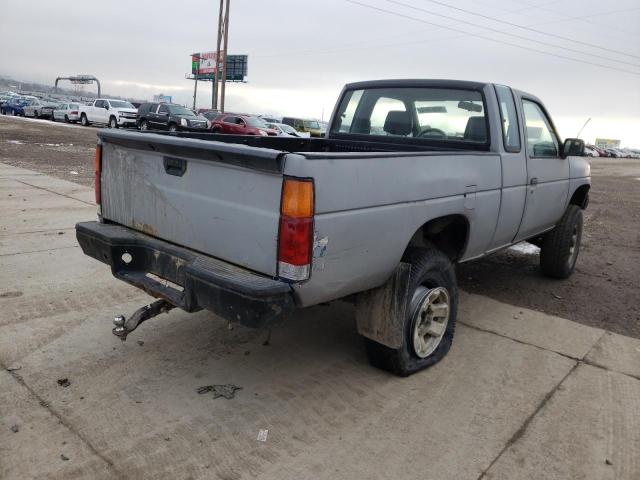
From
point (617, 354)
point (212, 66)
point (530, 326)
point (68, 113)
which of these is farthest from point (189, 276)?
point (212, 66)

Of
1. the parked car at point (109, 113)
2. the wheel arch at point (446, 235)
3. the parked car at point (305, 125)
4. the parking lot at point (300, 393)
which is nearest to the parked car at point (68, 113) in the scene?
the parked car at point (109, 113)

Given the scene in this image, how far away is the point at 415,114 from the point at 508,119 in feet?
2.52

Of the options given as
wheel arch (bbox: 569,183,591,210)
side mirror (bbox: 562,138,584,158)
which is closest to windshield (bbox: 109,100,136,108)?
wheel arch (bbox: 569,183,591,210)

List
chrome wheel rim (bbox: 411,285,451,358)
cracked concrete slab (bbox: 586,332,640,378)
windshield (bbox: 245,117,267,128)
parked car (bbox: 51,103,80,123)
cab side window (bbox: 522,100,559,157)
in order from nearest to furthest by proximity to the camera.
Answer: chrome wheel rim (bbox: 411,285,451,358) < cracked concrete slab (bbox: 586,332,640,378) < cab side window (bbox: 522,100,559,157) < windshield (bbox: 245,117,267,128) < parked car (bbox: 51,103,80,123)

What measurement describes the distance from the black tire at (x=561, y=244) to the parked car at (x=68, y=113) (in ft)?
113

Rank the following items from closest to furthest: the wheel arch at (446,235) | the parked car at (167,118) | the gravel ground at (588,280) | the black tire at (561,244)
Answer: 1. the wheel arch at (446,235)
2. the gravel ground at (588,280)
3. the black tire at (561,244)
4. the parked car at (167,118)

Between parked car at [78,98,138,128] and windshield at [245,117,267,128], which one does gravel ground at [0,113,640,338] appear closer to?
windshield at [245,117,267,128]

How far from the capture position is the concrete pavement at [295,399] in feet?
8.68

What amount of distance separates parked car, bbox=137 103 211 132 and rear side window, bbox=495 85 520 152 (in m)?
24.2

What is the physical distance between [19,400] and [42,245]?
3.32 m

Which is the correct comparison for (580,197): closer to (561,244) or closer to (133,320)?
(561,244)

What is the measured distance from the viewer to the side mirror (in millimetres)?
5125

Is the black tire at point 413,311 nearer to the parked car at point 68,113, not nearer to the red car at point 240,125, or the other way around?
the red car at point 240,125

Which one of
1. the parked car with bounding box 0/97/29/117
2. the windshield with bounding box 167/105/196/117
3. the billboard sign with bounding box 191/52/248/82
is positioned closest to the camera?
the windshield with bounding box 167/105/196/117
